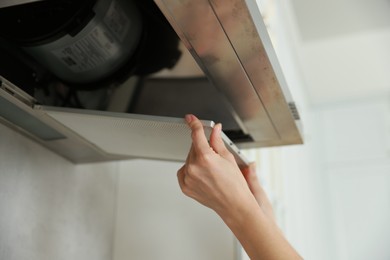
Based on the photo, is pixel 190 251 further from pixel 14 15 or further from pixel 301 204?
pixel 301 204

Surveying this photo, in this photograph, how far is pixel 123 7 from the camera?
2.14 ft

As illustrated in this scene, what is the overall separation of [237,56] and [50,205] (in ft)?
1.70

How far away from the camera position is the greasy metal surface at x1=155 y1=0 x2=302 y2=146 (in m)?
0.47

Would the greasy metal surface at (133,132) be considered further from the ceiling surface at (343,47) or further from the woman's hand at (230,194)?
the ceiling surface at (343,47)

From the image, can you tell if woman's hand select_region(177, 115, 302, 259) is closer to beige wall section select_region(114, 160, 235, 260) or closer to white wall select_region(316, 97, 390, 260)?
beige wall section select_region(114, 160, 235, 260)

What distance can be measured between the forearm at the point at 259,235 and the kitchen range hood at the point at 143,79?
12 centimetres

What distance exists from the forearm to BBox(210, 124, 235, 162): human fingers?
81 millimetres

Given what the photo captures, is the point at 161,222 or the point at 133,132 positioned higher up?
the point at 133,132

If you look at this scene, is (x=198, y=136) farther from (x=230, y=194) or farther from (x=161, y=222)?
(x=161, y=222)

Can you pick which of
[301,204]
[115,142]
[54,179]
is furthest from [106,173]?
[301,204]

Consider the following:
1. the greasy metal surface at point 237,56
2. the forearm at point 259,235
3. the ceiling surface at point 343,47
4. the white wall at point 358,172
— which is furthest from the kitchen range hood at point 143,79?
the white wall at point 358,172

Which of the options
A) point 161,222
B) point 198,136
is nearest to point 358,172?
point 161,222

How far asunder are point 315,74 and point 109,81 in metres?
2.40

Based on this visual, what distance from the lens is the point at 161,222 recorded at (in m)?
0.91
